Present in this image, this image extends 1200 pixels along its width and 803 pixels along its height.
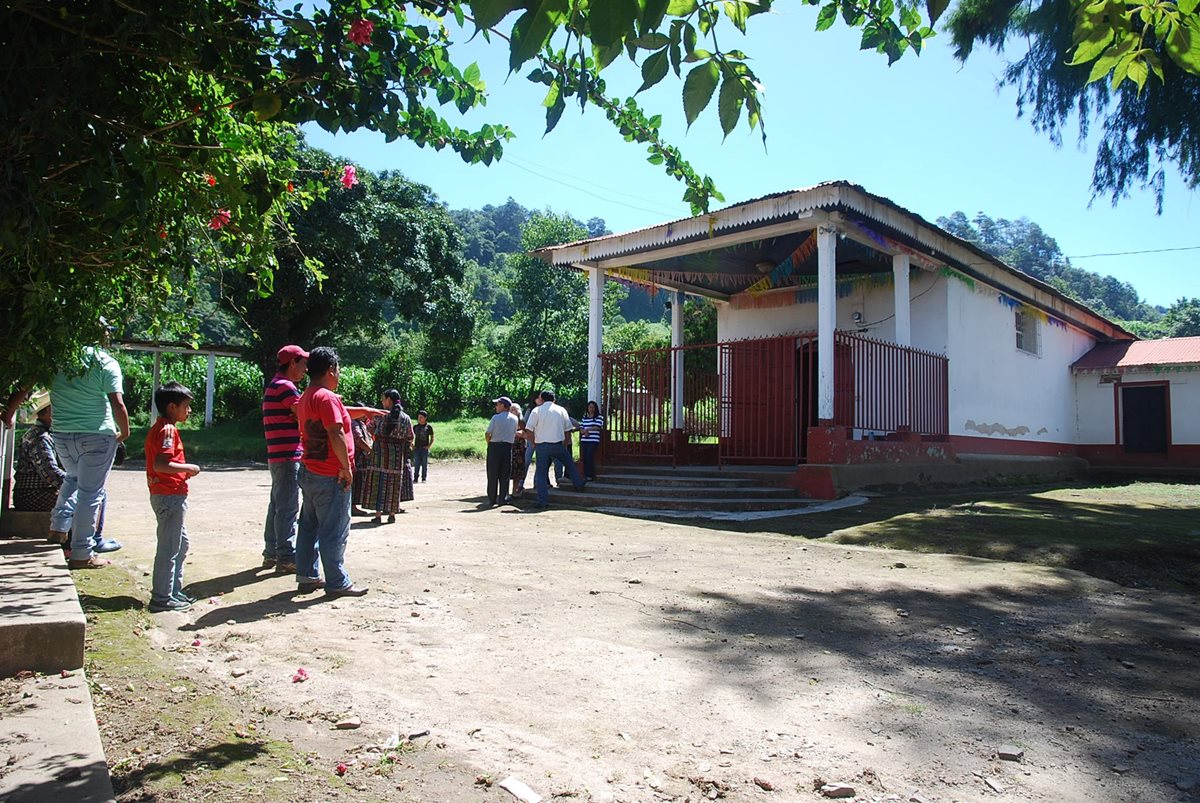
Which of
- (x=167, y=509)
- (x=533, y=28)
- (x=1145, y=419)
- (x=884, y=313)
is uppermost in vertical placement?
(x=884, y=313)

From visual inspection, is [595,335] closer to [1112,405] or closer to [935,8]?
[935,8]

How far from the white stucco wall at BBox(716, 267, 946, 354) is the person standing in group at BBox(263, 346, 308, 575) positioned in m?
9.27

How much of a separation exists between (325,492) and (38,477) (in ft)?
11.1

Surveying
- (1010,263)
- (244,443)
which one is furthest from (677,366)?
(1010,263)

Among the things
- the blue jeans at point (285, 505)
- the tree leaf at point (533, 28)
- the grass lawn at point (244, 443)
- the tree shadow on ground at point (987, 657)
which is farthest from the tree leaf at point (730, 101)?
the grass lawn at point (244, 443)

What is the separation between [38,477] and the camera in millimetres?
6809

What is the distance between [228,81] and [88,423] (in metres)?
3.64

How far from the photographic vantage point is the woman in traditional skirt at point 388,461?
9008 mm

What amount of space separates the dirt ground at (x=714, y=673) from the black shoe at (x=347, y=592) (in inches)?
3.9

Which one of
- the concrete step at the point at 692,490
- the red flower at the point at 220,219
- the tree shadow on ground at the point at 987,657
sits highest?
the red flower at the point at 220,219

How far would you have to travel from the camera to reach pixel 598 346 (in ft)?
42.1

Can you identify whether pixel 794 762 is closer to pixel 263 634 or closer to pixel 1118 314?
pixel 263 634

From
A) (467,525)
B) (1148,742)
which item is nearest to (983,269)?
(467,525)

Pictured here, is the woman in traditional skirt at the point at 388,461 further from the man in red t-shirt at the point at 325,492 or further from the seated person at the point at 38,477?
the man in red t-shirt at the point at 325,492
